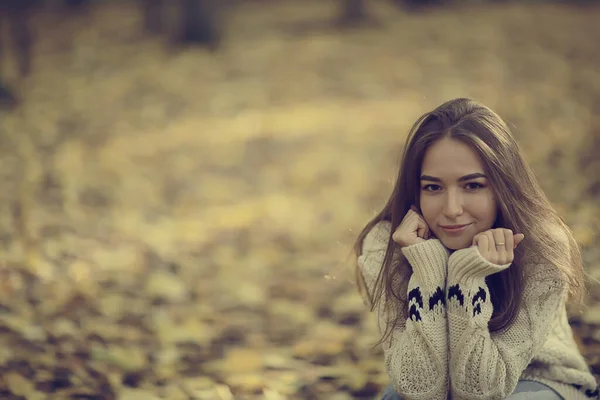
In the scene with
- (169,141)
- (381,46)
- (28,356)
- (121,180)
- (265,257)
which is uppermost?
(381,46)

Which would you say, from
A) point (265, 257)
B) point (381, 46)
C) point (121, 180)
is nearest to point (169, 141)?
point (121, 180)

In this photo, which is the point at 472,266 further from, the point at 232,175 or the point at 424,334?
the point at 232,175

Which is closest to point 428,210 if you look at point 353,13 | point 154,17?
point 353,13

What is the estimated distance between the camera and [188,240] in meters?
5.84

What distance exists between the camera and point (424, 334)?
94.4 inches

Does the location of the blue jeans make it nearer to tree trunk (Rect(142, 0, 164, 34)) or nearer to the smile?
the smile

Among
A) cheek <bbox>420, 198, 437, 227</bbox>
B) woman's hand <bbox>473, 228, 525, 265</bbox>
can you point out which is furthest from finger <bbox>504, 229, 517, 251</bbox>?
cheek <bbox>420, 198, 437, 227</bbox>

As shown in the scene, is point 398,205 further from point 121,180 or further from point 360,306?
point 121,180

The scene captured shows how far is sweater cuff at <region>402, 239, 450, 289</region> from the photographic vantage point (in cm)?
246

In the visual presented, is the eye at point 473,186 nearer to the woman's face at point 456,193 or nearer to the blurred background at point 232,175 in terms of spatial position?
the woman's face at point 456,193

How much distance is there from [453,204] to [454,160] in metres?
0.14

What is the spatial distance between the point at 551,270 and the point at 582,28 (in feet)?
37.2

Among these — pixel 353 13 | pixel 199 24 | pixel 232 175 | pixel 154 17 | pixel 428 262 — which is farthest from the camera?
pixel 154 17

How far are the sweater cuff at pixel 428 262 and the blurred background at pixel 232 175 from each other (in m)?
1.17
